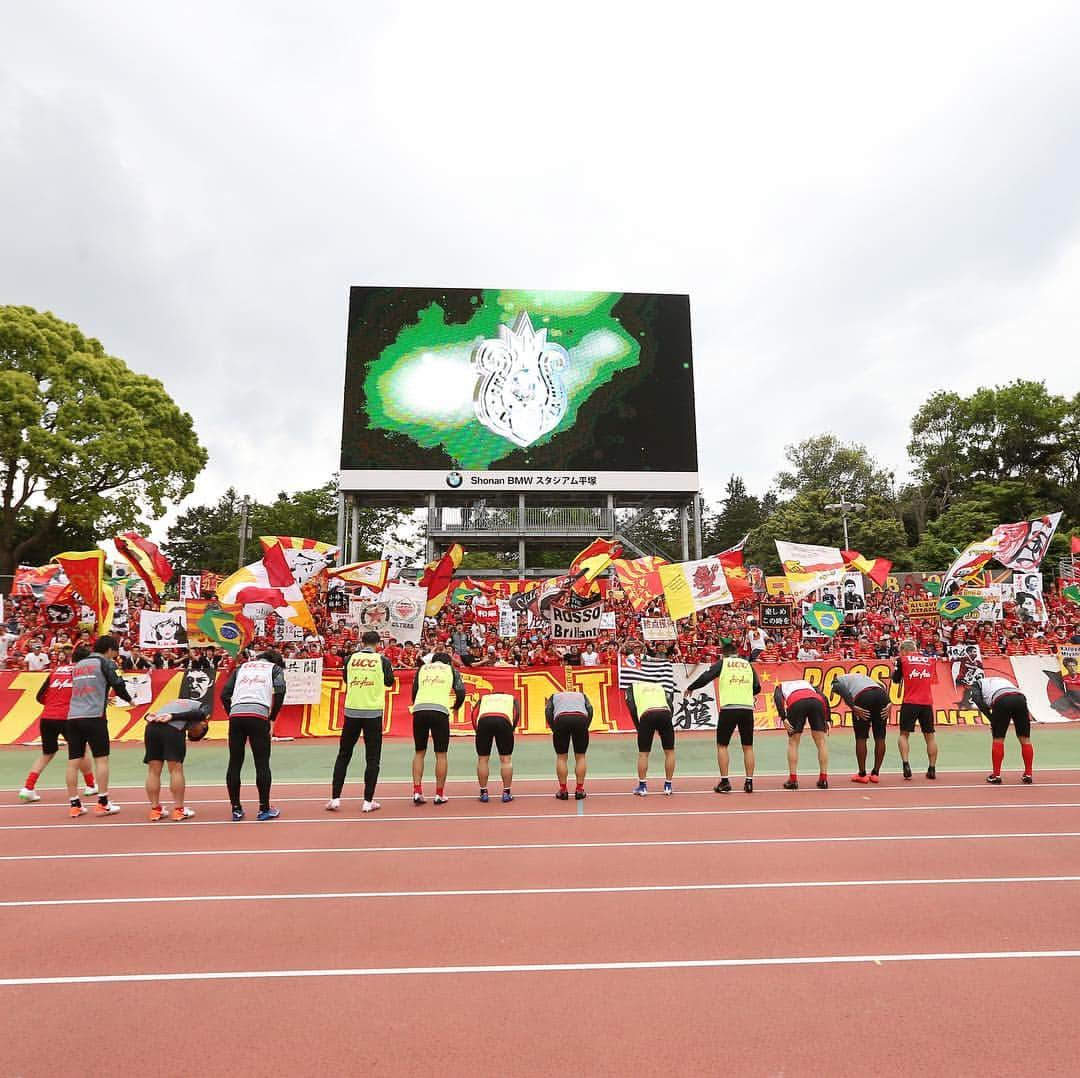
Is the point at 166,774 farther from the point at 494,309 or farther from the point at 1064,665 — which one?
the point at 494,309

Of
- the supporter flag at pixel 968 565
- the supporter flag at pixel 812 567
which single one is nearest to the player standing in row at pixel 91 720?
the supporter flag at pixel 812 567

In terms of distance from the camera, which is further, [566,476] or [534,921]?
[566,476]

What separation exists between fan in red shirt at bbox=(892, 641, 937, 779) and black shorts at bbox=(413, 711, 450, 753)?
243 inches

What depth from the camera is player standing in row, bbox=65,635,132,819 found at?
8.45 metres

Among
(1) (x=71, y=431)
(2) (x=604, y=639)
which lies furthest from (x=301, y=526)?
(2) (x=604, y=639)

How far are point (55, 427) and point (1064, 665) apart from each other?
3630 cm

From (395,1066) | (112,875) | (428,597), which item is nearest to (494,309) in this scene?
(428,597)

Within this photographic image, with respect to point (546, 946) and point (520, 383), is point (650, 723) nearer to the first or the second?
point (546, 946)

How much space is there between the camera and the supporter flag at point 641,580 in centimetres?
1670

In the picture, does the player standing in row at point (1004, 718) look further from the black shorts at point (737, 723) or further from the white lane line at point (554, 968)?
the white lane line at point (554, 968)

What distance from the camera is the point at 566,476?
37.7 m

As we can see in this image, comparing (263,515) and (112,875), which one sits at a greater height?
(263,515)

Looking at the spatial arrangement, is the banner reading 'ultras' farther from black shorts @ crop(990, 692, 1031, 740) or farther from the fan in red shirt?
black shorts @ crop(990, 692, 1031, 740)

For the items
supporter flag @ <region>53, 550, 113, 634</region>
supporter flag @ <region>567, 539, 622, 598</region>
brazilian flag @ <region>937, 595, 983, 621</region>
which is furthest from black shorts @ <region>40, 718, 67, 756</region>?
brazilian flag @ <region>937, 595, 983, 621</region>
